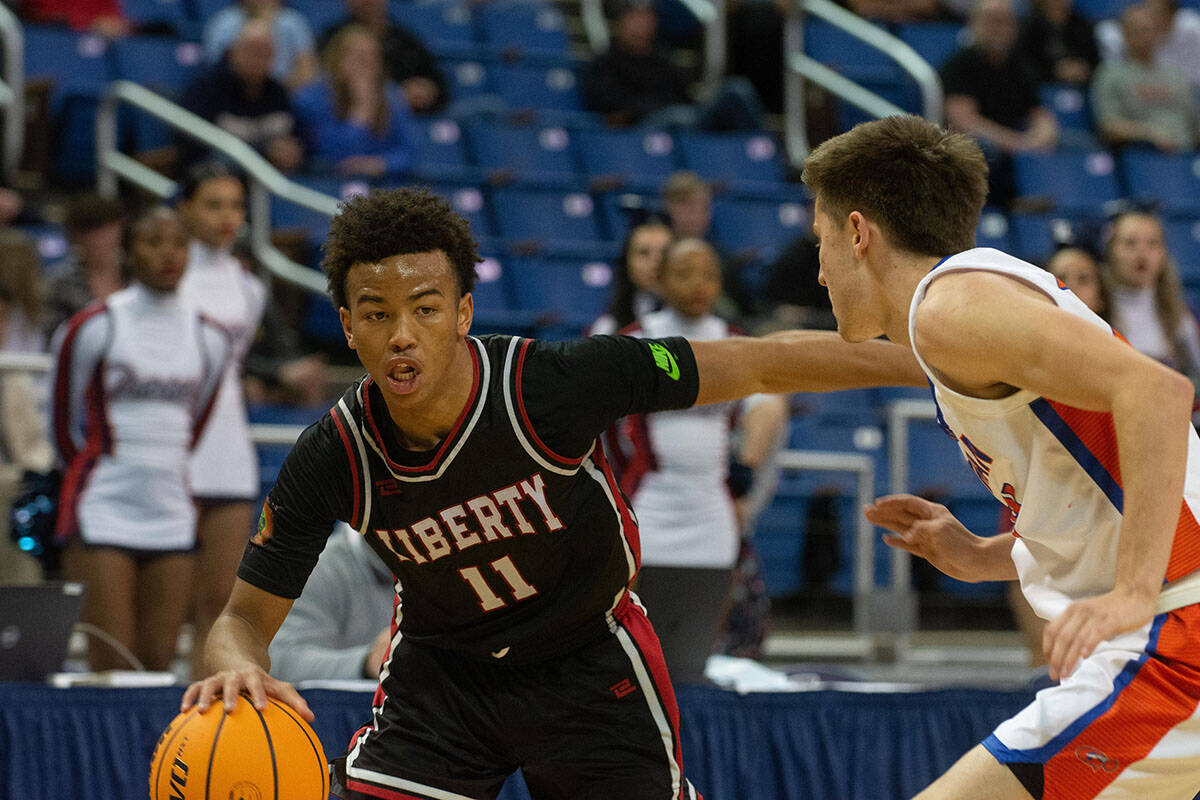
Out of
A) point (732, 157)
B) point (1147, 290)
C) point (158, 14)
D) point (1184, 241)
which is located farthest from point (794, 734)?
point (158, 14)

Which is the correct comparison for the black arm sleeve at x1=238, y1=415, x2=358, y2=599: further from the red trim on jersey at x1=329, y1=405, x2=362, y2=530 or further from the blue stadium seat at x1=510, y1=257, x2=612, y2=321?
the blue stadium seat at x1=510, y1=257, x2=612, y2=321

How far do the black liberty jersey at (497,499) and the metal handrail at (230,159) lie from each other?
5065mm

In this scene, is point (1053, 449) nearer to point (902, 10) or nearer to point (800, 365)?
point (800, 365)

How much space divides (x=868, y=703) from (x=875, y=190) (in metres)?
2.08

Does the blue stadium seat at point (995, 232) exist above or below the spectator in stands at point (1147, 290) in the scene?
above

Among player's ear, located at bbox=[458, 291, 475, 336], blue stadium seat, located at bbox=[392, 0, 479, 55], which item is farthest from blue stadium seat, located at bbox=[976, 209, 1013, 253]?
player's ear, located at bbox=[458, 291, 475, 336]

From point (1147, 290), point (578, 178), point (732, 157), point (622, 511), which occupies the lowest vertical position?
point (622, 511)

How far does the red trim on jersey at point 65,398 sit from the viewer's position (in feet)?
17.9

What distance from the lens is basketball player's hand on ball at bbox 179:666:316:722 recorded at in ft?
9.34

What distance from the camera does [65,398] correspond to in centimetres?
547

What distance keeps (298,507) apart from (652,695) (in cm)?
84

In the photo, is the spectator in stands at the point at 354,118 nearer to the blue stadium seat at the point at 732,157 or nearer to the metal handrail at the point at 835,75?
the blue stadium seat at the point at 732,157

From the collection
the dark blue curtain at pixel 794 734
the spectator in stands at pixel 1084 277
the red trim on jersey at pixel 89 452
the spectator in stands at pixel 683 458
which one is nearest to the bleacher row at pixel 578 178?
the spectator in stands at pixel 1084 277

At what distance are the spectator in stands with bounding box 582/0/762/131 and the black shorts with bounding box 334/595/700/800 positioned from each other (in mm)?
7726
